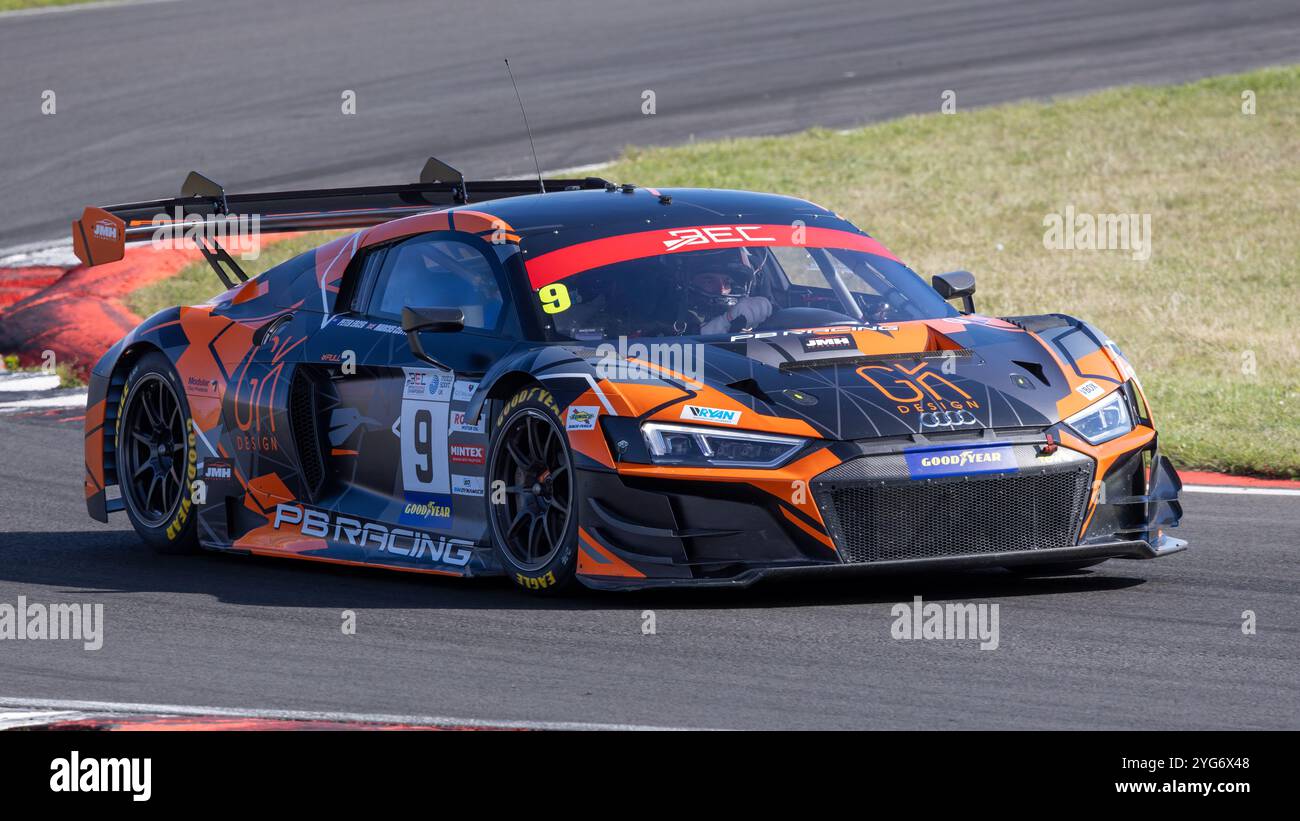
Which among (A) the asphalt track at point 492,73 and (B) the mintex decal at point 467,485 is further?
(A) the asphalt track at point 492,73

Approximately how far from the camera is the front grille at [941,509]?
6.83 m

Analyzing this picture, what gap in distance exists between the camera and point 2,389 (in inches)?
545

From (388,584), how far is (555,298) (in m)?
1.27

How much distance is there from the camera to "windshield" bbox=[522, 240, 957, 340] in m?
7.79

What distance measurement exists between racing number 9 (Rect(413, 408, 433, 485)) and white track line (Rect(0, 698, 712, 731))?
7.12ft

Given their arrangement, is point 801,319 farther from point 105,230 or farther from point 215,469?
point 105,230

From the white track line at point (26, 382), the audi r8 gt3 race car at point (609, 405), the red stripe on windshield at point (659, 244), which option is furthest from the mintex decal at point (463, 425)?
the white track line at point (26, 382)

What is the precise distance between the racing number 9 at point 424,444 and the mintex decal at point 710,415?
1324 millimetres

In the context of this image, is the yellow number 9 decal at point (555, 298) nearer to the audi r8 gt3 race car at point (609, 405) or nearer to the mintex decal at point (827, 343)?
the audi r8 gt3 race car at point (609, 405)

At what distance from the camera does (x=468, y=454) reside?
7.70m

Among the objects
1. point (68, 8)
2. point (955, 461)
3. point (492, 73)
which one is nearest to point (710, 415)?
point (955, 461)

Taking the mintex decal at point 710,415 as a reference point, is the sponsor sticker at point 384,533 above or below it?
below

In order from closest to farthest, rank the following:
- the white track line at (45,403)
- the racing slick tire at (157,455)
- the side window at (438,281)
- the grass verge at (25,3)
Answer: the side window at (438,281)
the racing slick tire at (157,455)
the white track line at (45,403)
the grass verge at (25,3)
